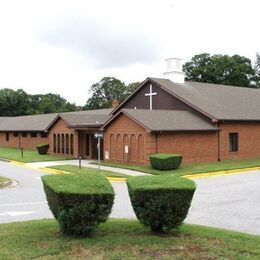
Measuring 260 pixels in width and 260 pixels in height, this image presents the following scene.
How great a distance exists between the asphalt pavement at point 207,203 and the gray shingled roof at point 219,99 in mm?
10348

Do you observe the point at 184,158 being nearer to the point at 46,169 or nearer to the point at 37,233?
the point at 46,169

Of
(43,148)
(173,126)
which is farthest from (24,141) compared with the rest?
(173,126)

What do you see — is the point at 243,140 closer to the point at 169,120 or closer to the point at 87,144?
the point at 169,120

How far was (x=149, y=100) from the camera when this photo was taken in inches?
1427

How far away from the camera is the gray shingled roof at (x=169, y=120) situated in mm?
27891

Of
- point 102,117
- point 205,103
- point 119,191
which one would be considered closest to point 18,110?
point 102,117

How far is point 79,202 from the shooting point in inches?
291

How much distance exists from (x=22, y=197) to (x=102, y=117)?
83.3 feet

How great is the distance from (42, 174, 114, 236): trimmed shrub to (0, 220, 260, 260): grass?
25 cm

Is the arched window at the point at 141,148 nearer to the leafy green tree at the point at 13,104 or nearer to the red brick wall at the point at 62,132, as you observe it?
the red brick wall at the point at 62,132

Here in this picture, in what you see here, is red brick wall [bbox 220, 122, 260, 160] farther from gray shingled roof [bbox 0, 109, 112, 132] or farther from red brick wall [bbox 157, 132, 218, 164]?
gray shingled roof [bbox 0, 109, 112, 132]

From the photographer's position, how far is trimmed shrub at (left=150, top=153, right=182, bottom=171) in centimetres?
2575

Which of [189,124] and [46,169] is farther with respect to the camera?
[189,124]

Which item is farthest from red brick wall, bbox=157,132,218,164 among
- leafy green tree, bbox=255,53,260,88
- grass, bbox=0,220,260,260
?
leafy green tree, bbox=255,53,260,88
